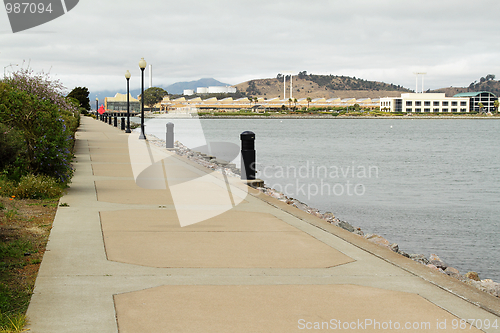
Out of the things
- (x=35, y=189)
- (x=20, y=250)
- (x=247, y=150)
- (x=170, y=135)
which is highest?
(x=170, y=135)

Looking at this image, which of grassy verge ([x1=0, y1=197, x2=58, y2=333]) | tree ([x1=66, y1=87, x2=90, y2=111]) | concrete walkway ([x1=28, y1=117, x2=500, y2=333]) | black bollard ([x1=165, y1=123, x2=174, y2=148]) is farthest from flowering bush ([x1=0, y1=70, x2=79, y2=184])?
tree ([x1=66, y1=87, x2=90, y2=111])

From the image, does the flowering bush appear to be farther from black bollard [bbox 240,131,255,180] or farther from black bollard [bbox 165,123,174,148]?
black bollard [bbox 165,123,174,148]

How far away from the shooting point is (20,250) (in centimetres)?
619

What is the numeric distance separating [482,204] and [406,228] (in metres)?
6.54

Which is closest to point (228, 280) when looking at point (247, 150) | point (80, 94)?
point (247, 150)

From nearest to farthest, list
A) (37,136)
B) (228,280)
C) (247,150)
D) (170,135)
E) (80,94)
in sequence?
1. (228,280)
2. (37,136)
3. (247,150)
4. (170,135)
5. (80,94)

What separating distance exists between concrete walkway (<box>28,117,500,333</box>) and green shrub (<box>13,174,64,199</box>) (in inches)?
45.3

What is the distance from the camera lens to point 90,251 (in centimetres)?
632

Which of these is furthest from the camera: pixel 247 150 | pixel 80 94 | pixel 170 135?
pixel 80 94

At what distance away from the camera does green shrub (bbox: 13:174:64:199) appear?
31.5 feet

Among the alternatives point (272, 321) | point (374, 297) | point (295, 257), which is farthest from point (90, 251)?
point (374, 297)

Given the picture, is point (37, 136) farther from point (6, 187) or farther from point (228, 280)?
point (228, 280)

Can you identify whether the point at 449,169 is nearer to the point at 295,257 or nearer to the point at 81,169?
the point at 81,169

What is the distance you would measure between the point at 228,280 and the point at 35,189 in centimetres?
582
